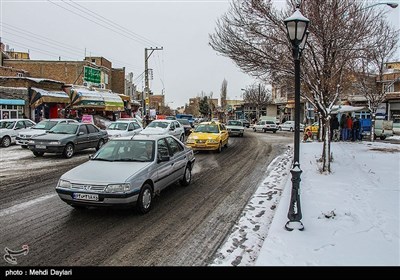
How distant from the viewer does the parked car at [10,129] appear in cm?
1864

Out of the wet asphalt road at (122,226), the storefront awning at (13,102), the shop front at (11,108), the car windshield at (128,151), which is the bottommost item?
the wet asphalt road at (122,226)

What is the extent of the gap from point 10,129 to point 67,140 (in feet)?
23.9

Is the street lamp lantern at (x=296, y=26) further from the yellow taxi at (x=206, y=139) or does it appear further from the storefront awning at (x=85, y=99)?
the storefront awning at (x=85, y=99)

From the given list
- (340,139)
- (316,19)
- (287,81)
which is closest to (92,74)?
(340,139)

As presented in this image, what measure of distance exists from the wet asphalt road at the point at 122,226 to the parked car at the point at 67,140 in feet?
13.6

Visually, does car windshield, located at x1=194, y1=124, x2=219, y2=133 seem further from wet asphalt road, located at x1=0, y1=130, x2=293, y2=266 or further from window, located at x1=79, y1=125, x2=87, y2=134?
wet asphalt road, located at x1=0, y1=130, x2=293, y2=266

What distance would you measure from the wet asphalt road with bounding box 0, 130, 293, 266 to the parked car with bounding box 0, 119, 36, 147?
33.3 ft

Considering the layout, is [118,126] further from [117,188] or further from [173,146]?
[117,188]

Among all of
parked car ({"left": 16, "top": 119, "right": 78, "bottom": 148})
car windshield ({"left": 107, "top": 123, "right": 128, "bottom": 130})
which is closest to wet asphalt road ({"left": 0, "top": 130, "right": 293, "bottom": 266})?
parked car ({"left": 16, "top": 119, "right": 78, "bottom": 148})

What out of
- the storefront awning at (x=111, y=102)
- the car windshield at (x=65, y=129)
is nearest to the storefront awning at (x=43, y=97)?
the storefront awning at (x=111, y=102)

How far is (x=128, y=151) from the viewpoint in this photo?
7449 millimetres

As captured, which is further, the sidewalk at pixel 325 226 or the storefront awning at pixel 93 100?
the storefront awning at pixel 93 100

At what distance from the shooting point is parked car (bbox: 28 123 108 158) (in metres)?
14.0

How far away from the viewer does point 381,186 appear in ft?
27.2
